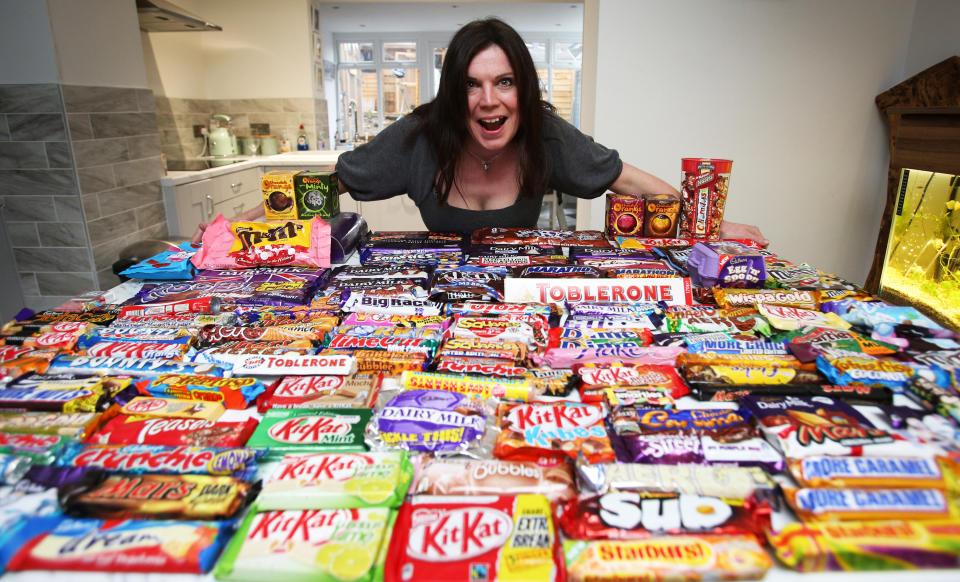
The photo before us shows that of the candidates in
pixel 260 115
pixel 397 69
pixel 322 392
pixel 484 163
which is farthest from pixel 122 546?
pixel 397 69

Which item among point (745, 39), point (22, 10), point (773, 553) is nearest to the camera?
point (773, 553)

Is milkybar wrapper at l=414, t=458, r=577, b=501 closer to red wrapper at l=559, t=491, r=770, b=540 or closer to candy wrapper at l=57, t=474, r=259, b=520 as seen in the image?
red wrapper at l=559, t=491, r=770, b=540

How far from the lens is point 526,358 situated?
3.74 ft

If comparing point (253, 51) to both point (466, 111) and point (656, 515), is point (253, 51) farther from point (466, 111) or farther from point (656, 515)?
point (656, 515)

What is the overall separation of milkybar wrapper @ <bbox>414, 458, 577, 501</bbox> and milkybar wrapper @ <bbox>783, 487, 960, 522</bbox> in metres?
0.30

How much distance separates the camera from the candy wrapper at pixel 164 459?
0.80 m

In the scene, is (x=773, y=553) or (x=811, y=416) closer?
(x=773, y=553)

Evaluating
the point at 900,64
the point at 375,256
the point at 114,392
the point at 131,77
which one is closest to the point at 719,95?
the point at 900,64

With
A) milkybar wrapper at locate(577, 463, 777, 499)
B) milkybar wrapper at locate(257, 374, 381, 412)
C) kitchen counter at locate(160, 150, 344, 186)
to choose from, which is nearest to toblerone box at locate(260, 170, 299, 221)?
milkybar wrapper at locate(257, 374, 381, 412)

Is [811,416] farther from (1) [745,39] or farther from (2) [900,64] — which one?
(2) [900,64]

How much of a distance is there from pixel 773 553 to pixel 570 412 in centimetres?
34

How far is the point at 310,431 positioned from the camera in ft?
2.90

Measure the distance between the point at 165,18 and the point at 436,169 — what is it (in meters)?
3.45

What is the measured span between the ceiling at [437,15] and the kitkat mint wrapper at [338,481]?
7.13 metres
